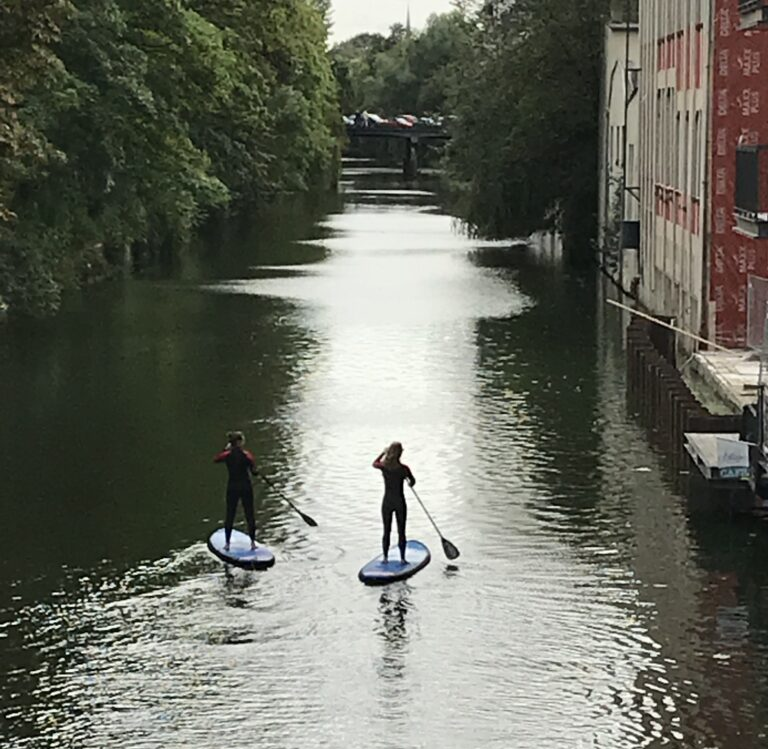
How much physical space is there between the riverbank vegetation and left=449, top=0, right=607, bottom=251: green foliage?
8283 mm

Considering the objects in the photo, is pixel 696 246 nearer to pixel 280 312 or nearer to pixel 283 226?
pixel 280 312

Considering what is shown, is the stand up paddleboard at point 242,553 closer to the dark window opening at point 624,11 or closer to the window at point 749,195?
the window at point 749,195

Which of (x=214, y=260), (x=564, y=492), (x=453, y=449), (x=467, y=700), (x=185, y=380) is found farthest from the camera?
(x=214, y=260)

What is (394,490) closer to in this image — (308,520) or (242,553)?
(242,553)

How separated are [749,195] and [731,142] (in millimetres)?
6644

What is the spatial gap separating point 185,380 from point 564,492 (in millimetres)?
13847

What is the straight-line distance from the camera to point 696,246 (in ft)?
147

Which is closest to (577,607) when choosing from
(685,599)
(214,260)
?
(685,599)

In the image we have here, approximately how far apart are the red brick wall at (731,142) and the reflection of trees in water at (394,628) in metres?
18.4

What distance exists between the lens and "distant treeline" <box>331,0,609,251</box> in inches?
2840

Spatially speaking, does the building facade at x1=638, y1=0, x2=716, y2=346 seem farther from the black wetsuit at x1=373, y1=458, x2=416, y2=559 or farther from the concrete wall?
the black wetsuit at x1=373, y1=458, x2=416, y2=559

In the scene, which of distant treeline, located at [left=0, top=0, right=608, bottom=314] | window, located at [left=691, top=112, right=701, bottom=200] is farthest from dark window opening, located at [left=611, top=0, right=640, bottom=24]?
window, located at [left=691, top=112, right=701, bottom=200]

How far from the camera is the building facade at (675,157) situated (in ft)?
144

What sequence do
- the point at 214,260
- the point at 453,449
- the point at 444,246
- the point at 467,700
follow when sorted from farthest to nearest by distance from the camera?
1. the point at 444,246
2. the point at 214,260
3. the point at 453,449
4. the point at 467,700
